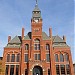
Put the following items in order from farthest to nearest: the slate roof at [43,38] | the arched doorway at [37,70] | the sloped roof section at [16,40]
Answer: the sloped roof section at [16,40] → the slate roof at [43,38] → the arched doorway at [37,70]

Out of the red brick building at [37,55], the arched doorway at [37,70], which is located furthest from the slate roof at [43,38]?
the arched doorway at [37,70]

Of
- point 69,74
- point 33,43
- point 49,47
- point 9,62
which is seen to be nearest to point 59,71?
point 69,74

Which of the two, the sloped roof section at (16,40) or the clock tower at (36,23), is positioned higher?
the clock tower at (36,23)

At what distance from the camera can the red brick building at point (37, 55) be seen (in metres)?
45.0

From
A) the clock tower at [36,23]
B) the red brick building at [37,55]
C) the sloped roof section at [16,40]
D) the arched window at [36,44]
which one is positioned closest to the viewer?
the red brick building at [37,55]

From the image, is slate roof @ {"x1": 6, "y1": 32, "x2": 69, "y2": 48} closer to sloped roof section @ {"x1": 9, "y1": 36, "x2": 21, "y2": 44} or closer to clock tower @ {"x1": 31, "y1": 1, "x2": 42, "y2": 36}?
sloped roof section @ {"x1": 9, "y1": 36, "x2": 21, "y2": 44}

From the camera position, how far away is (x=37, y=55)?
47.0 meters

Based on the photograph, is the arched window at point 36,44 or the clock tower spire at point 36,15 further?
the clock tower spire at point 36,15

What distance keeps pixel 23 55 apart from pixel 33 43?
4.59 m

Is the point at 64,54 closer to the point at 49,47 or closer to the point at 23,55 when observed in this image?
the point at 49,47

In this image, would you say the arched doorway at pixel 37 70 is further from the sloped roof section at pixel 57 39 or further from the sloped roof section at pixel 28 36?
the sloped roof section at pixel 57 39

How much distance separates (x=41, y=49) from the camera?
47.5m

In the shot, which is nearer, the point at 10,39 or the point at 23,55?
the point at 23,55

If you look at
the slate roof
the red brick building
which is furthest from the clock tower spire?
the slate roof
